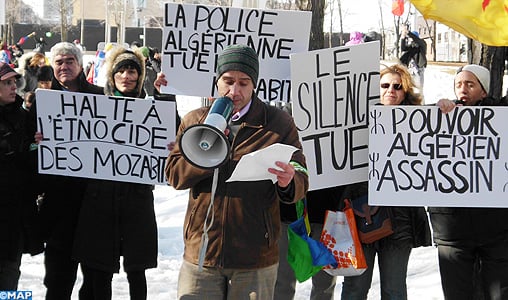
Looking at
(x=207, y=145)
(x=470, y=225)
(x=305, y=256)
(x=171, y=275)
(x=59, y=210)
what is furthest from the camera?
(x=171, y=275)

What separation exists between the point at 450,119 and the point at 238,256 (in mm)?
1969

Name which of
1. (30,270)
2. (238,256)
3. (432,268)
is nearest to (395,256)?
(238,256)

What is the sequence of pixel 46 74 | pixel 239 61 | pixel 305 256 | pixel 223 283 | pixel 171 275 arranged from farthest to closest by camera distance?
pixel 46 74 → pixel 171 275 → pixel 305 256 → pixel 223 283 → pixel 239 61

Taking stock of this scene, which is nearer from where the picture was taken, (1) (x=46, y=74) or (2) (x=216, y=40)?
(2) (x=216, y=40)

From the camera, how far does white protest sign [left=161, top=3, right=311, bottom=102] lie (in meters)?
5.91

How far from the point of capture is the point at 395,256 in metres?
5.18

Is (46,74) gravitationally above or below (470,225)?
above

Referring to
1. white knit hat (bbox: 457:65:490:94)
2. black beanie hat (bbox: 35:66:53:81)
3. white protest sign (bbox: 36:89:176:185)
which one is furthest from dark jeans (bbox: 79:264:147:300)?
black beanie hat (bbox: 35:66:53:81)

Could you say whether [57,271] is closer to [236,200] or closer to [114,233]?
[114,233]

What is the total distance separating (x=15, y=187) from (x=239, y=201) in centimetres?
200

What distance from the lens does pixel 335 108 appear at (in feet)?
17.5

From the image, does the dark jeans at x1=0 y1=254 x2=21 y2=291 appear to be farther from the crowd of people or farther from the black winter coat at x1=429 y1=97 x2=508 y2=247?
the black winter coat at x1=429 y1=97 x2=508 y2=247

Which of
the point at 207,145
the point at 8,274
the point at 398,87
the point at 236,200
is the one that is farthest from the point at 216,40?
the point at 207,145

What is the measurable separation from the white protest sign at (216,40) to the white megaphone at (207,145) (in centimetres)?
237
